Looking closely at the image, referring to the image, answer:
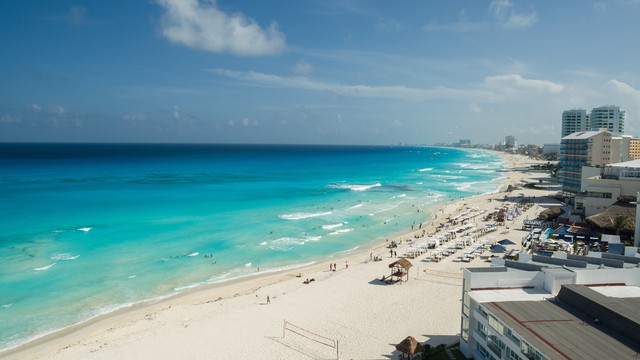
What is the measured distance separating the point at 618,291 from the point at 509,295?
467 cm

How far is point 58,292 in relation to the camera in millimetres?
28312

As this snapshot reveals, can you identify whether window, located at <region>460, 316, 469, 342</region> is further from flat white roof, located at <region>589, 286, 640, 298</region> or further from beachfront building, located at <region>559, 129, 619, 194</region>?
beachfront building, located at <region>559, 129, 619, 194</region>

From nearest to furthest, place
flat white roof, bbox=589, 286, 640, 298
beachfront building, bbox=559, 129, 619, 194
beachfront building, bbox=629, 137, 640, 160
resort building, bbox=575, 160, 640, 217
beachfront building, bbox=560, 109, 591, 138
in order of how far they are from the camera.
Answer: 1. flat white roof, bbox=589, 286, 640, 298
2. resort building, bbox=575, 160, 640, 217
3. beachfront building, bbox=559, 129, 619, 194
4. beachfront building, bbox=629, 137, 640, 160
5. beachfront building, bbox=560, 109, 591, 138

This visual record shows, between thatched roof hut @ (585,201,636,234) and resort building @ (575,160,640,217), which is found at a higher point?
resort building @ (575,160,640,217)

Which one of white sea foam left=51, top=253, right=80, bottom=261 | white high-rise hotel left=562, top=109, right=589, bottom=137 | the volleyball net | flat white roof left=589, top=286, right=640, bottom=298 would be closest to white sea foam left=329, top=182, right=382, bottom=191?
white sea foam left=51, top=253, right=80, bottom=261

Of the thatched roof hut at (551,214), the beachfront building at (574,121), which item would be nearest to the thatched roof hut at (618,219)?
the thatched roof hut at (551,214)

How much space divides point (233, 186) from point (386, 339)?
65.4m

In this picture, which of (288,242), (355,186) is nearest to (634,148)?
(355,186)

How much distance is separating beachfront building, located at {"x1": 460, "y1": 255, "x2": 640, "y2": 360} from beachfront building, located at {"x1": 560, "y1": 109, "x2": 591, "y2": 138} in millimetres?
158082

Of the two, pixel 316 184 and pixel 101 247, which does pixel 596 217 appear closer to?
pixel 101 247

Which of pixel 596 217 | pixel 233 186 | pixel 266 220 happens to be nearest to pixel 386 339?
pixel 596 217

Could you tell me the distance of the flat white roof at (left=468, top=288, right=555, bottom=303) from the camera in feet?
54.1

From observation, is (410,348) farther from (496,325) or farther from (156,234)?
(156,234)

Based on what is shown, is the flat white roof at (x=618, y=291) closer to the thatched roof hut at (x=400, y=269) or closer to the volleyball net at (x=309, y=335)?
the volleyball net at (x=309, y=335)
